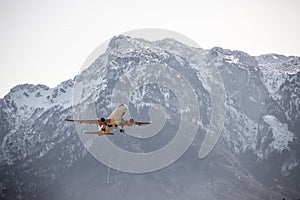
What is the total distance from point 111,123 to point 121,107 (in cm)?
605

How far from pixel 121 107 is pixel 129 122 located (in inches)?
241

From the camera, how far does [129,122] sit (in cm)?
15488

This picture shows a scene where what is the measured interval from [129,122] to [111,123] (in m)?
5.86

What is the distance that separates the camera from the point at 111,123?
15300cm

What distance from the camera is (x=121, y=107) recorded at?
15188 cm
